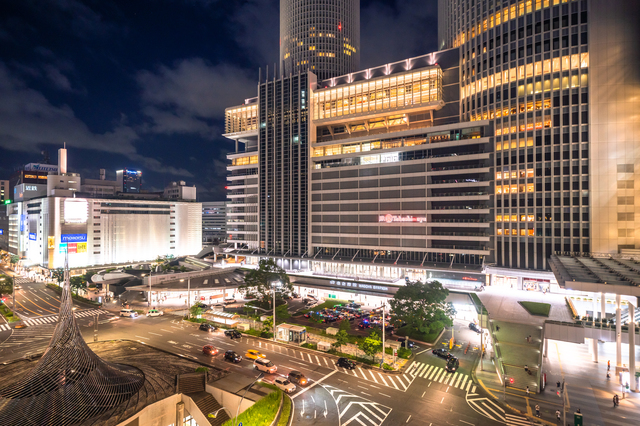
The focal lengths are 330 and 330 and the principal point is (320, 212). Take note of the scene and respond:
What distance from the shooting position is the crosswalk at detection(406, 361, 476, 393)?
128 ft

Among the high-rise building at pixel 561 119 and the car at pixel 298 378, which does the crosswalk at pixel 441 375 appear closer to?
the car at pixel 298 378

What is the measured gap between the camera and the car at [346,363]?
4367 centimetres

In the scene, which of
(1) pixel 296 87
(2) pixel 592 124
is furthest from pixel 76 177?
(2) pixel 592 124

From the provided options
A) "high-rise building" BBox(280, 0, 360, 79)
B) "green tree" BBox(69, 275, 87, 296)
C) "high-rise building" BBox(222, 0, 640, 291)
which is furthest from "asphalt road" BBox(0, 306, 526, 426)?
"high-rise building" BBox(280, 0, 360, 79)

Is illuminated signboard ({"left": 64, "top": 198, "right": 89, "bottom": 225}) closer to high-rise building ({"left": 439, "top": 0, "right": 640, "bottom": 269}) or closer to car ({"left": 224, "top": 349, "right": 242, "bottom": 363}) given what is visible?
car ({"left": 224, "top": 349, "right": 242, "bottom": 363})

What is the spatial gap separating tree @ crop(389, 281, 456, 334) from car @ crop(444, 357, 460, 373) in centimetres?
887

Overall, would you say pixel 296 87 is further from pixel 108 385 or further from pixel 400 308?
pixel 108 385

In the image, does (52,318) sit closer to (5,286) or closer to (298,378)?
(5,286)

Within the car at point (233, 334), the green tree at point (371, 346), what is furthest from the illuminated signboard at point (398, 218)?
the car at point (233, 334)

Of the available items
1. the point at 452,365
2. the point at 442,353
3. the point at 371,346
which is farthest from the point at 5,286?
the point at 452,365

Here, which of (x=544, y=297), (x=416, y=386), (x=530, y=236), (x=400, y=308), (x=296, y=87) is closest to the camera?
(x=416, y=386)

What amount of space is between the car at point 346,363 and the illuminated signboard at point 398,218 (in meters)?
47.2

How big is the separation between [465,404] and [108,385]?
35.8 m

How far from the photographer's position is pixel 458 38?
85.7 meters
